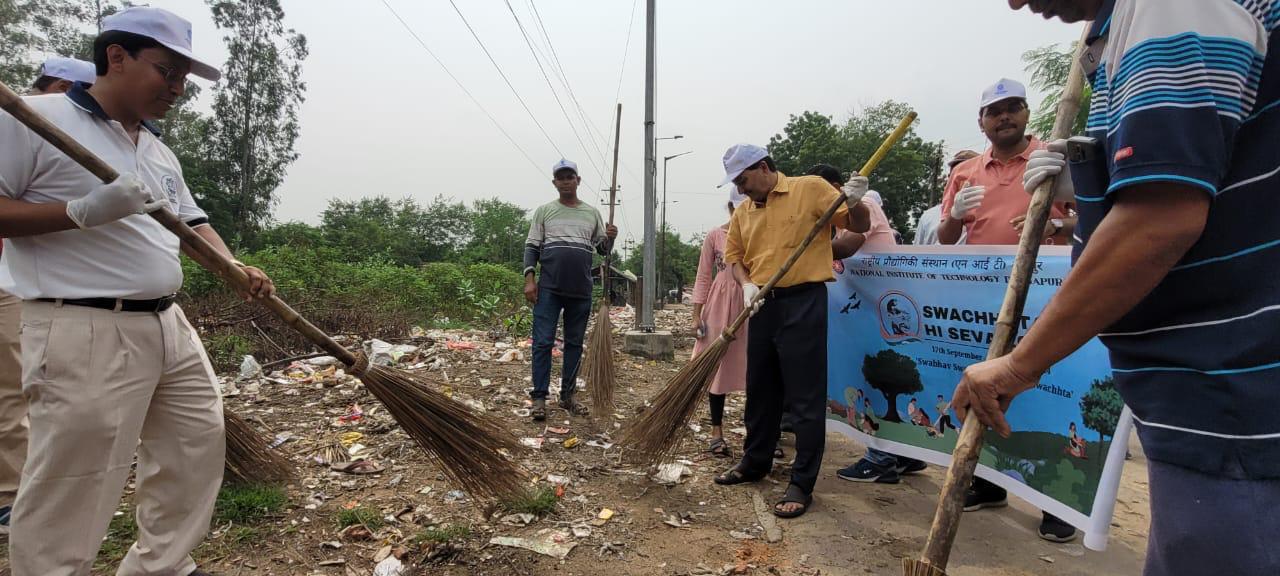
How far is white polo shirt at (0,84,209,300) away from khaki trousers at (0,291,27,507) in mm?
1205

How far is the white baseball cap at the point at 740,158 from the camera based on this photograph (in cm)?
299

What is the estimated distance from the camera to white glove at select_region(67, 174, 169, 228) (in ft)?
5.43

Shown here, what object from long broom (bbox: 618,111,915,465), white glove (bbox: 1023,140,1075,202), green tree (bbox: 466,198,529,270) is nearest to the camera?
white glove (bbox: 1023,140,1075,202)

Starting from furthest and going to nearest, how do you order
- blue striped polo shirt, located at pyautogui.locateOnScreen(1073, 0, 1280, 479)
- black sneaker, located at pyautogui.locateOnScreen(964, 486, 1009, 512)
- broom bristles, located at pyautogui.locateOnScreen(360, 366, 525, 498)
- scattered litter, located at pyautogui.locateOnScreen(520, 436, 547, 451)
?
scattered litter, located at pyautogui.locateOnScreen(520, 436, 547, 451) < black sneaker, located at pyautogui.locateOnScreen(964, 486, 1009, 512) < broom bristles, located at pyautogui.locateOnScreen(360, 366, 525, 498) < blue striped polo shirt, located at pyautogui.locateOnScreen(1073, 0, 1280, 479)

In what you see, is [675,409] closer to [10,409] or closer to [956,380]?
[956,380]

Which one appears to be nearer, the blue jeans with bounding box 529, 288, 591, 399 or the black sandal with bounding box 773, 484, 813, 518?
the black sandal with bounding box 773, 484, 813, 518

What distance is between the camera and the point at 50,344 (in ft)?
5.62

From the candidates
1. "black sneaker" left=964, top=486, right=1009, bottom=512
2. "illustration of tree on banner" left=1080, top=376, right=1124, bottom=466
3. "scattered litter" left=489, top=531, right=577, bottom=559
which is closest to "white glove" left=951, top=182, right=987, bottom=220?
"illustration of tree on banner" left=1080, top=376, right=1124, bottom=466

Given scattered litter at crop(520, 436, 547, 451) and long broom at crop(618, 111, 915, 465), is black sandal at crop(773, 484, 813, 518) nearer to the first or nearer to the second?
long broom at crop(618, 111, 915, 465)

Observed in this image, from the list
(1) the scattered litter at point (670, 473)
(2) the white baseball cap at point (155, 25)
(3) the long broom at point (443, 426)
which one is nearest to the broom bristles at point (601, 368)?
(1) the scattered litter at point (670, 473)

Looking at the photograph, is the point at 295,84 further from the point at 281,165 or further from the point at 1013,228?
the point at 1013,228

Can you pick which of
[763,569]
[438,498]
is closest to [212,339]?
[438,498]

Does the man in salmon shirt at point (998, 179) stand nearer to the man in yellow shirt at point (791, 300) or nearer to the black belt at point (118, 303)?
the man in yellow shirt at point (791, 300)

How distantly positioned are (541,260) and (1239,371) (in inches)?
161
